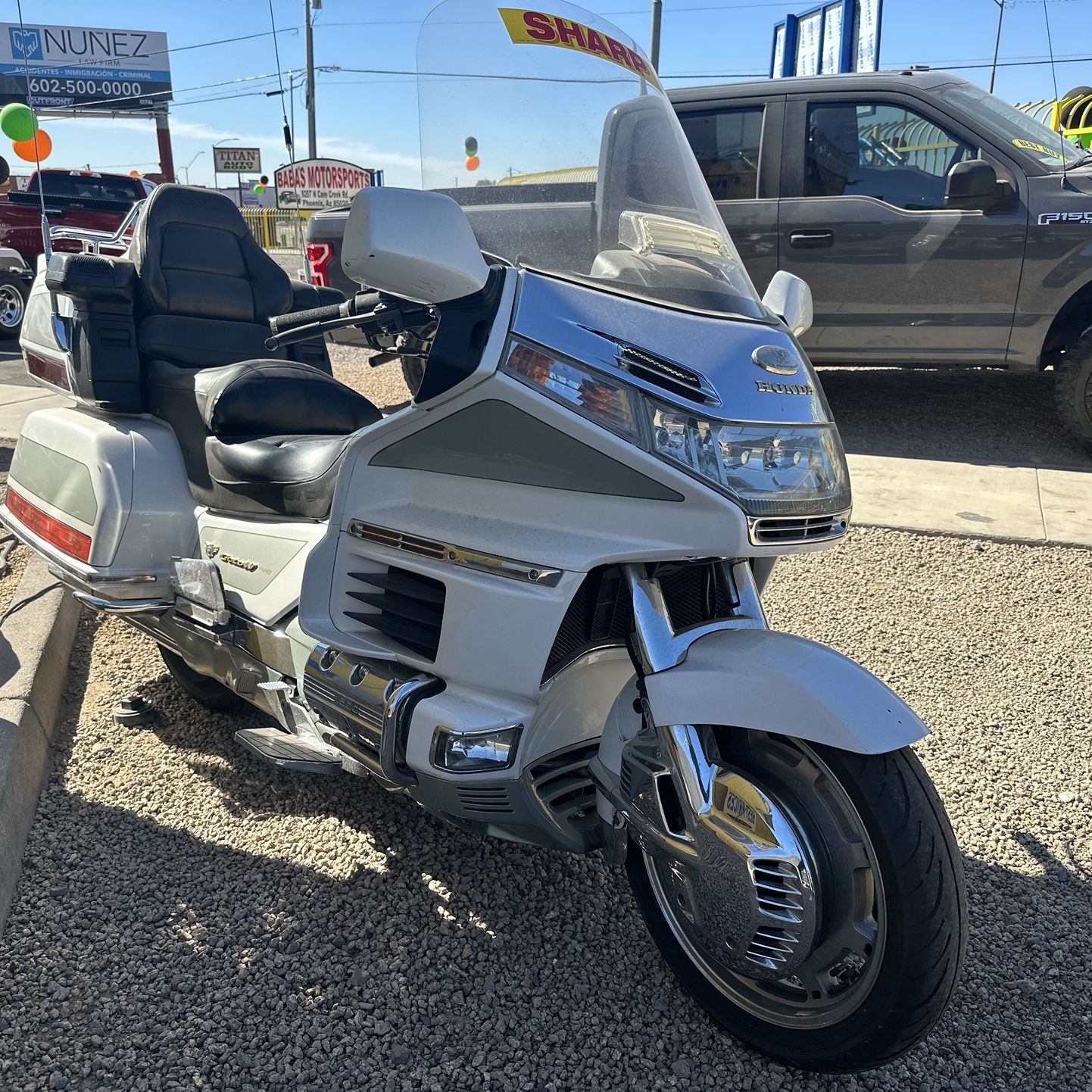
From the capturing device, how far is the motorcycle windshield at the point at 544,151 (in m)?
2.03

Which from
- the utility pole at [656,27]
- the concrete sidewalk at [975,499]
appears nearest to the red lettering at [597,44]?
the concrete sidewalk at [975,499]

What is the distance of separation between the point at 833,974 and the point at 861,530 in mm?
3151

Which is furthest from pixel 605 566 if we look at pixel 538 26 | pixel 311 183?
pixel 311 183

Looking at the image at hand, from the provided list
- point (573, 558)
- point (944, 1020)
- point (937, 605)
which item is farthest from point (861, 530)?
point (573, 558)

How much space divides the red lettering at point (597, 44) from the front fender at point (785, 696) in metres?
1.27

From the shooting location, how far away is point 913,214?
574 centimetres

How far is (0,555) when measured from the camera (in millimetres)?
4316

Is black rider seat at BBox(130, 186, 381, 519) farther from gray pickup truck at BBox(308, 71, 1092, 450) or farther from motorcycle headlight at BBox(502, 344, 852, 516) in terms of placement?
gray pickup truck at BBox(308, 71, 1092, 450)

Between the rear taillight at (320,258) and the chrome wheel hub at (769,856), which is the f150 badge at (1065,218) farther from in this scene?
the chrome wheel hub at (769,856)

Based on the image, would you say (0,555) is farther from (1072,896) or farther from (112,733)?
(1072,896)

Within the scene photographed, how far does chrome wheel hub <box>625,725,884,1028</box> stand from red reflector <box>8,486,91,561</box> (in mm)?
1850

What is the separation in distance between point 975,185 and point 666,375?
14.2 ft

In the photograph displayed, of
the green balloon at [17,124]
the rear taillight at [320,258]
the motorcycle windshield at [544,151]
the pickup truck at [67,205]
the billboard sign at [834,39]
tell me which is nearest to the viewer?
the motorcycle windshield at [544,151]

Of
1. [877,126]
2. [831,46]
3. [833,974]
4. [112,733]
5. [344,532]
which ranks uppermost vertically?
[831,46]
